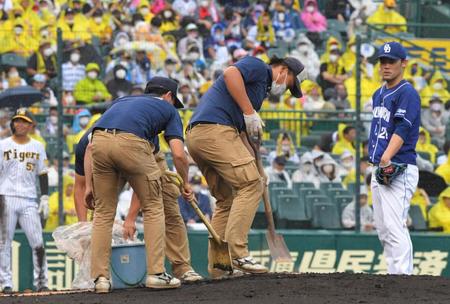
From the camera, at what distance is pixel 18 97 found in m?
14.2

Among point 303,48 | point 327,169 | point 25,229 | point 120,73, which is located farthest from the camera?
point 303,48

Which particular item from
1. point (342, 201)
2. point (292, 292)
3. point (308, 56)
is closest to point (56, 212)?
point (342, 201)

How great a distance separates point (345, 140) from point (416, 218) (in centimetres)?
133

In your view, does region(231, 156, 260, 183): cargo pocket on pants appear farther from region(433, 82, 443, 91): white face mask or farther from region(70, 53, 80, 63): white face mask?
region(433, 82, 443, 91): white face mask

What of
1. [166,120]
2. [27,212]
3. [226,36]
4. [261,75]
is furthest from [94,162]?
[226,36]

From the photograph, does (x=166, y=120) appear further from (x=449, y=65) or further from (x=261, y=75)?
(x=449, y=65)

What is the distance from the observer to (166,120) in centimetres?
896

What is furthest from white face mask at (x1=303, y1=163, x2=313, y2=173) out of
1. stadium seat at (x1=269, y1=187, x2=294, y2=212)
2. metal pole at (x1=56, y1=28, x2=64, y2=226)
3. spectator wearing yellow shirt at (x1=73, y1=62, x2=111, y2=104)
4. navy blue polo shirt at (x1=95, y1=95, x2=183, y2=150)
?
navy blue polo shirt at (x1=95, y1=95, x2=183, y2=150)

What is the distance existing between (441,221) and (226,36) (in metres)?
6.28

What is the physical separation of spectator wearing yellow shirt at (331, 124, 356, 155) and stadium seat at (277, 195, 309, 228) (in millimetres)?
1073

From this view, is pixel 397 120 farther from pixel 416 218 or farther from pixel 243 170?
pixel 416 218

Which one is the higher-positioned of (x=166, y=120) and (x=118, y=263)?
(x=166, y=120)

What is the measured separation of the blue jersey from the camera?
9.56 meters

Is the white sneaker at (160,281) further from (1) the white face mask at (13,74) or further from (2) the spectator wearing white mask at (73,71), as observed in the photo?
(1) the white face mask at (13,74)
